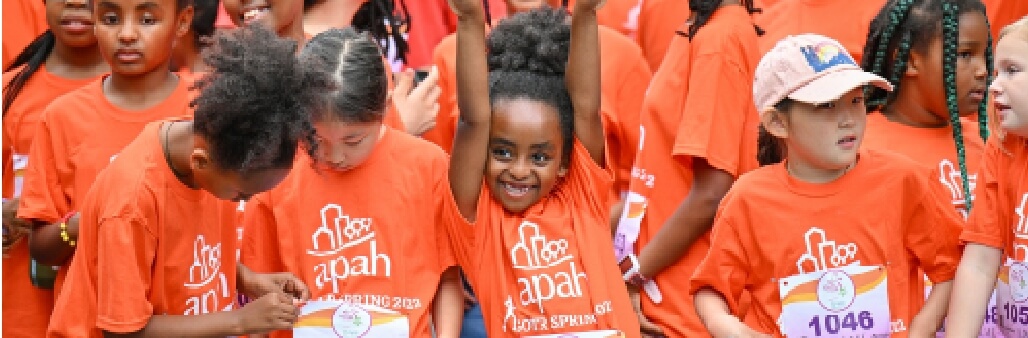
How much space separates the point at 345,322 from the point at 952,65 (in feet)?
6.97

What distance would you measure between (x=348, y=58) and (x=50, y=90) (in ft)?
5.92

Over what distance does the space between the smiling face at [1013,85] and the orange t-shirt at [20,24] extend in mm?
4111

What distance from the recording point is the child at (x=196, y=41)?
5.77 m

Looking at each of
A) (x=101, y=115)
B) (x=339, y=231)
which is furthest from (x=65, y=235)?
(x=339, y=231)

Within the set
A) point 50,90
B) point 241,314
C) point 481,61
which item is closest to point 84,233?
point 241,314

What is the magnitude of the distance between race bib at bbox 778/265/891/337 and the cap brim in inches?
19.1

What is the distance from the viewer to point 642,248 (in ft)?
16.9

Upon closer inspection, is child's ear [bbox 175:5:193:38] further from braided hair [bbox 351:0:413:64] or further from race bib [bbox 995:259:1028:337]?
race bib [bbox 995:259:1028:337]

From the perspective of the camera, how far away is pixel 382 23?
241 inches

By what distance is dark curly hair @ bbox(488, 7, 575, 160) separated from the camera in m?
4.62

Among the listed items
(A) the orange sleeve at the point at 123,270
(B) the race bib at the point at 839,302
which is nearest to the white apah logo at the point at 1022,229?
(B) the race bib at the point at 839,302

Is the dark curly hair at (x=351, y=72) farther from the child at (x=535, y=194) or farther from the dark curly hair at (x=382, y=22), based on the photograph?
the dark curly hair at (x=382, y=22)

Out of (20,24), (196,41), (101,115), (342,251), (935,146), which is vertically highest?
(20,24)

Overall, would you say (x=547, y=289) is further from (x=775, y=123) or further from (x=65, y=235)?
(x=65, y=235)
